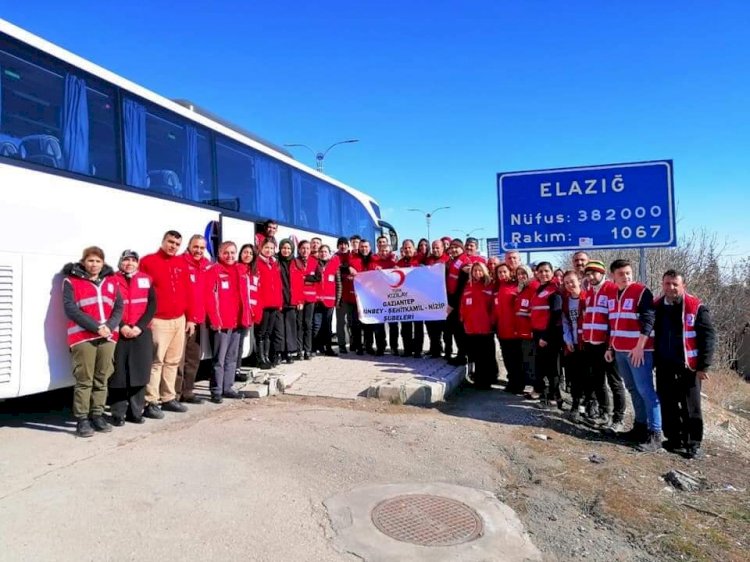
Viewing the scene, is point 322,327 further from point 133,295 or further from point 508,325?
point 133,295

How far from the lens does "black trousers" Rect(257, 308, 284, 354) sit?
8.13 m

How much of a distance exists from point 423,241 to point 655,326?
464 cm

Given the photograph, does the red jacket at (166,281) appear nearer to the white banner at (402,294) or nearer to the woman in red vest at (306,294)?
the woman in red vest at (306,294)

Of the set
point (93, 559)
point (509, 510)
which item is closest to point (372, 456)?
point (509, 510)

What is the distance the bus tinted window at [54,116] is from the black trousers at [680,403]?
6598 millimetres

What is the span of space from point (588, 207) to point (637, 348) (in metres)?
3.22

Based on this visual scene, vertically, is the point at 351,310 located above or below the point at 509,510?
above

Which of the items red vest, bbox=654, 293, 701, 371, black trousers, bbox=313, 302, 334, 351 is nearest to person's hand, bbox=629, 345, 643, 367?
red vest, bbox=654, 293, 701, 371

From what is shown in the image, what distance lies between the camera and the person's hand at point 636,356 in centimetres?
569

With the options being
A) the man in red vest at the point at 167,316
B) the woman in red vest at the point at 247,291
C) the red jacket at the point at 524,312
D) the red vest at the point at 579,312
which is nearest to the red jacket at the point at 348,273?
the woman in red vest at the point at 247,291

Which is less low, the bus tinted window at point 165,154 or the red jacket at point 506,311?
the bus tinted window at point 165,154

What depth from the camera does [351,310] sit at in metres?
9.98

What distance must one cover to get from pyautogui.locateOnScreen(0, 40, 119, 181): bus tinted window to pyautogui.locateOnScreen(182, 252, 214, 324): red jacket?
4.37 feet

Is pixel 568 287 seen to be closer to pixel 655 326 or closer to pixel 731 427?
pixel 655 326
